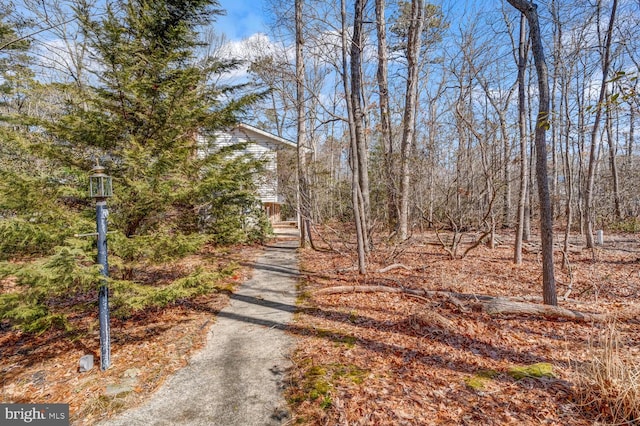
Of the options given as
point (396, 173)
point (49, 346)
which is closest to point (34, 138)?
point (49, 346)

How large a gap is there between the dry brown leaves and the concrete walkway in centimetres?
23

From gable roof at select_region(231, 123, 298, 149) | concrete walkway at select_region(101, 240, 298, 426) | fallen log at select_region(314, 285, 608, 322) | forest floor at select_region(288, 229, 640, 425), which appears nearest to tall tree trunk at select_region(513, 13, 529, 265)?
forest floor at select_region(288, 229, 640, 425)

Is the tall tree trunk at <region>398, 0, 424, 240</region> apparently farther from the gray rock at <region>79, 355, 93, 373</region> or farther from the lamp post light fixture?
the gray rock at <region>79, 355, 93, 373</region>

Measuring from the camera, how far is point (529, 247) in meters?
10.3

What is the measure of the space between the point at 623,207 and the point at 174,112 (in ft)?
78.6

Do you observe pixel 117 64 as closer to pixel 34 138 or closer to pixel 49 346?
pixel 34 138

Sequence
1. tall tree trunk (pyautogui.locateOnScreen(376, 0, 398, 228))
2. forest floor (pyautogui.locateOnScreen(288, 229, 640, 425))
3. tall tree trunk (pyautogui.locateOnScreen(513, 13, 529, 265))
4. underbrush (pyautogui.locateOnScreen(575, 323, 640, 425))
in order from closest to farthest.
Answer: underbrush (pyautogui.locateOnScreen(575, 323, 640, 425)) < forest floor (pyautogui.locateOnScreen(288, 229, 640, 425)) < tall tree trunk (pyautogui.locateOnScreen(513, 13, 529, 265)) < tall tree trunk (pyautogui.locateOnScreen(376, 0, 398, 228))

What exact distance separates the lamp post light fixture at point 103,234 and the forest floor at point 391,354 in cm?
31

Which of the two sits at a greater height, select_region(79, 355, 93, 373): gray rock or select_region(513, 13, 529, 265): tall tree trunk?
select_region(513, 13, 529, 265): tall tree trunk

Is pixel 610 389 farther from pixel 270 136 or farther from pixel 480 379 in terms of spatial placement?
pixel 270 136

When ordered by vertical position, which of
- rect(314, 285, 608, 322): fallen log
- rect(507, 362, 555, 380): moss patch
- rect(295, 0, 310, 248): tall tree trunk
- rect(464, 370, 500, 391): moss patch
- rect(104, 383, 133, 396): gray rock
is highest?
rect(295, 0, 310, 248): tall tree trunk

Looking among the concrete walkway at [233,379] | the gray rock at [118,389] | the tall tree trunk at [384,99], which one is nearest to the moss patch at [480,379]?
the concrete walkway at [233,379]

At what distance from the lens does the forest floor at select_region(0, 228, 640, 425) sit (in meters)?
2.68

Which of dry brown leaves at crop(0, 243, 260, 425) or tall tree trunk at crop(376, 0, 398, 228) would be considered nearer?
dry brown leaves at crop(0, 243, 260, 425)
